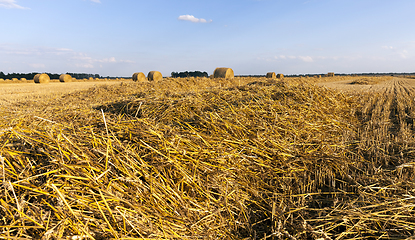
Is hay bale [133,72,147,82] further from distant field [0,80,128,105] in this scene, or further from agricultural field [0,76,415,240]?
agricultural field [0,76,415,240]

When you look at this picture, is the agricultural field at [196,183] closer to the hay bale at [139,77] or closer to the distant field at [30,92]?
the distant field at [30,92]

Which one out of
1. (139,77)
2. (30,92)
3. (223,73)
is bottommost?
(30,92)

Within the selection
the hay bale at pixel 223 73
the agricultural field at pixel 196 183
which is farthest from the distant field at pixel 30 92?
the hay bale at pixel 223 73

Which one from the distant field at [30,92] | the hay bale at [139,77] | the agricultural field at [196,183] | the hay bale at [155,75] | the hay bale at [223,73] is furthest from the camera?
the hay bale at [139,77]

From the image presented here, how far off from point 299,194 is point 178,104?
2.39 m

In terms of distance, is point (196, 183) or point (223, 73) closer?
point (196, 183)

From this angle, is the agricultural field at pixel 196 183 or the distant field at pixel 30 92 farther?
the distant field at pixel 30 92

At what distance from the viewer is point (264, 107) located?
12.8ft

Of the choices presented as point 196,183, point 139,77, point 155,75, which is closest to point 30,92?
point 155,75

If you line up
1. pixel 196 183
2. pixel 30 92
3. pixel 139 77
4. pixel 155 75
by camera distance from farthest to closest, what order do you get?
pixel 139 77 → pixel 155 75 → pixel 30 92 → pixel 196 183

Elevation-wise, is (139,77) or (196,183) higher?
(139,77)

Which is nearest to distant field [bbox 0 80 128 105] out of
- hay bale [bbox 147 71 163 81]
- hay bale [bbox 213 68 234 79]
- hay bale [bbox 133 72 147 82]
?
hay bale [bbox 147 71 163 81]

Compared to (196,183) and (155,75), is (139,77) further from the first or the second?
(196,183)

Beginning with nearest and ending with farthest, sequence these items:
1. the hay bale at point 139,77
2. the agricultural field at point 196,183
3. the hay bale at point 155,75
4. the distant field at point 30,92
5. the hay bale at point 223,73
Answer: the agricultural field at point 196,183, the distant field at point 30,92, the hay bale at point 223,73, the hay bale at point 155,75, the hay bale at point 139,77
